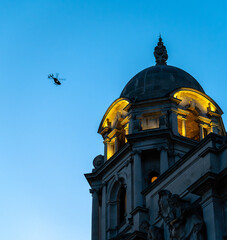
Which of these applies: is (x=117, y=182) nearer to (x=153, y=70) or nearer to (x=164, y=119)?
(x=164, y=119)

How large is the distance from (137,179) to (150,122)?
558 cm

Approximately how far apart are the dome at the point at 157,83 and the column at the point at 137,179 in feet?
18.2

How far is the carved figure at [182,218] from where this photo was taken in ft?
112

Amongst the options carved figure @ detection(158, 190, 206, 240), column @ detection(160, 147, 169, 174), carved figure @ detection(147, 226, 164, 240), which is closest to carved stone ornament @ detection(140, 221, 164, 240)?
carved figure @ detection(147, 226, 164, 240)

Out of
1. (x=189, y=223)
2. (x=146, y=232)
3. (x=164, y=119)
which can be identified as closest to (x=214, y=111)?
(x=164, y=119)

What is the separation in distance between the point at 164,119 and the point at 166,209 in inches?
745

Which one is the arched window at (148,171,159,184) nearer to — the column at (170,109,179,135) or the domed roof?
the column at (170,109,179,135)

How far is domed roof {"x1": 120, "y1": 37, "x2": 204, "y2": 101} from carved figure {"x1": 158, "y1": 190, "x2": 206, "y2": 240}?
2186cm

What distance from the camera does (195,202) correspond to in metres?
35.5

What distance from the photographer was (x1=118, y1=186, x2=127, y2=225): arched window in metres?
54.8

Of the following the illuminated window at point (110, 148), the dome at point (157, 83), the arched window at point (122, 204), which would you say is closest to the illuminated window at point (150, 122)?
the dome at point (157, 83)

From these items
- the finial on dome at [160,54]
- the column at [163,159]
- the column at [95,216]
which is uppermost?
the finial on dome at [160,54]

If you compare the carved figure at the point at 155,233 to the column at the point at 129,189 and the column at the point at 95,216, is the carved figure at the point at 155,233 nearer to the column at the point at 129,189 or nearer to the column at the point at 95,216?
the column at the point at 129,189

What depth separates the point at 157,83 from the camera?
5875 cm
